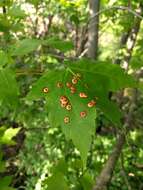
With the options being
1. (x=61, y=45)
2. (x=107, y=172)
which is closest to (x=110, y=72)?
(x=61, y=45)

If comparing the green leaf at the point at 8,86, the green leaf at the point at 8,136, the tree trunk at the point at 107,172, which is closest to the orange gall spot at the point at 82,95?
the green leaf at the point at 8,86

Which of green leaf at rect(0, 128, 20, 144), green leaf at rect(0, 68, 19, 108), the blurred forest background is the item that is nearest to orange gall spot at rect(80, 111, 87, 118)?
the blurred forest background

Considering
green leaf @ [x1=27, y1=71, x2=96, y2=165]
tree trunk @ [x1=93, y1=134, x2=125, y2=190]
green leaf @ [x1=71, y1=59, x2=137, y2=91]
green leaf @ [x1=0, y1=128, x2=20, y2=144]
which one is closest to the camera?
green leaf @ [x1=27, y1=71, x2=96, y2=165]

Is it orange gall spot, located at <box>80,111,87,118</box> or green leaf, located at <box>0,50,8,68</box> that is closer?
orange gall spot, located at <box>80,111,87,118</box>

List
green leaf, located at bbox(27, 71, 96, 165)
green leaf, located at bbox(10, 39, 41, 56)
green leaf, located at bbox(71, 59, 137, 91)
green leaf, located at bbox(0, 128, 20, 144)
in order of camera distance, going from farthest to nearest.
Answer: green leaf, located at bbox(0, 128, 20, 144), green leaf, located at bbox(10, 39, 41, 56), green leaf, located at bbox(71, 59, 137, 91), green leaf, located at bbox(27, 71, 96, 165)

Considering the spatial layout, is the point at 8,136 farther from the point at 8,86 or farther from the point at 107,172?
the point at 8,86

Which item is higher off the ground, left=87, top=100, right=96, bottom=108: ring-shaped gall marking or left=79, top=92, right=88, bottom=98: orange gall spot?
left=79, top=92, right=88, bottom=98: orange gall spot

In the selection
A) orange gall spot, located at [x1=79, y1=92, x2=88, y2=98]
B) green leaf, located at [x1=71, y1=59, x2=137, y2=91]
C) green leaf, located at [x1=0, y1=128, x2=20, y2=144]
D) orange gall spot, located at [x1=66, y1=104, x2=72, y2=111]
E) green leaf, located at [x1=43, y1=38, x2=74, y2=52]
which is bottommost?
green leaf, located at [x1=0, y1=128, x2=20, y2=144]

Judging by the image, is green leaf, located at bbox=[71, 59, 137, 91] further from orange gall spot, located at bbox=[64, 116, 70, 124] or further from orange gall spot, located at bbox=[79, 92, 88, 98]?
orange gall spot, located at bbox=[64, 116, 70, 124]
